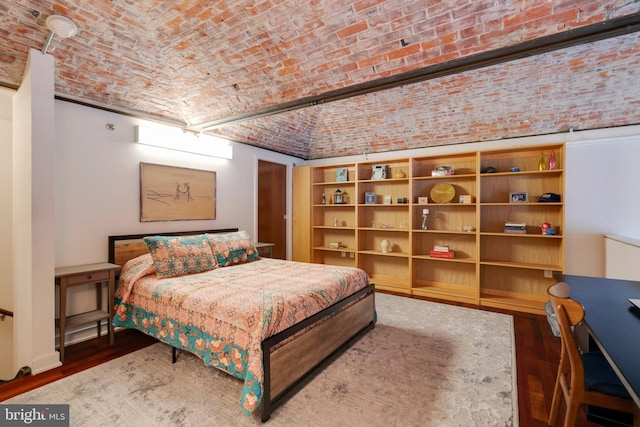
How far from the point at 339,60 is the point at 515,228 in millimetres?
3196

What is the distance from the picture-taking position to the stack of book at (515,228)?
3.93 m

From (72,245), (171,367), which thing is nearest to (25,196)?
(72,245)

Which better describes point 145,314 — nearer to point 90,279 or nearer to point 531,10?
point 90,279

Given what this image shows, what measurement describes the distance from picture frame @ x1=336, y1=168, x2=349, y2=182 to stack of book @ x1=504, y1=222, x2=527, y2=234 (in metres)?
2.65

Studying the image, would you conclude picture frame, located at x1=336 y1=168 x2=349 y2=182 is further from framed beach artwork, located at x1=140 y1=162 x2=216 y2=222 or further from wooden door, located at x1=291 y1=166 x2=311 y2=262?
framed beach artwork, located at x1=140 y1=162 x2=216 y2=222

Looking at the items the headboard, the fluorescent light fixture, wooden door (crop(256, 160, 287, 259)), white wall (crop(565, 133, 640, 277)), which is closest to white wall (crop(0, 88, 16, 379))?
the headboard

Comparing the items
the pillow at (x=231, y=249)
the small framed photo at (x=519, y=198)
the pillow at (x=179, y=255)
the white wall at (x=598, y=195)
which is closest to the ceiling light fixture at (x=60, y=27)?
the pillow at (x=179, y=255)

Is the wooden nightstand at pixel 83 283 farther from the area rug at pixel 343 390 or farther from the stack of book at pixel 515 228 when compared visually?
the stack of book at pixel 515 228

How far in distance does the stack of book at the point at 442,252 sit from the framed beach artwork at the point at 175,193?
3.38 metres

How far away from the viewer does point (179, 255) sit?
3047 millimetres

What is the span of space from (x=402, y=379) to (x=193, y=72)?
3.52 meters

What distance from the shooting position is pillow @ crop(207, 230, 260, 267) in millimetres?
3475

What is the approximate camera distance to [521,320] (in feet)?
11.5

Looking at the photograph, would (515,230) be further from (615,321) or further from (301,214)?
(301,214)
